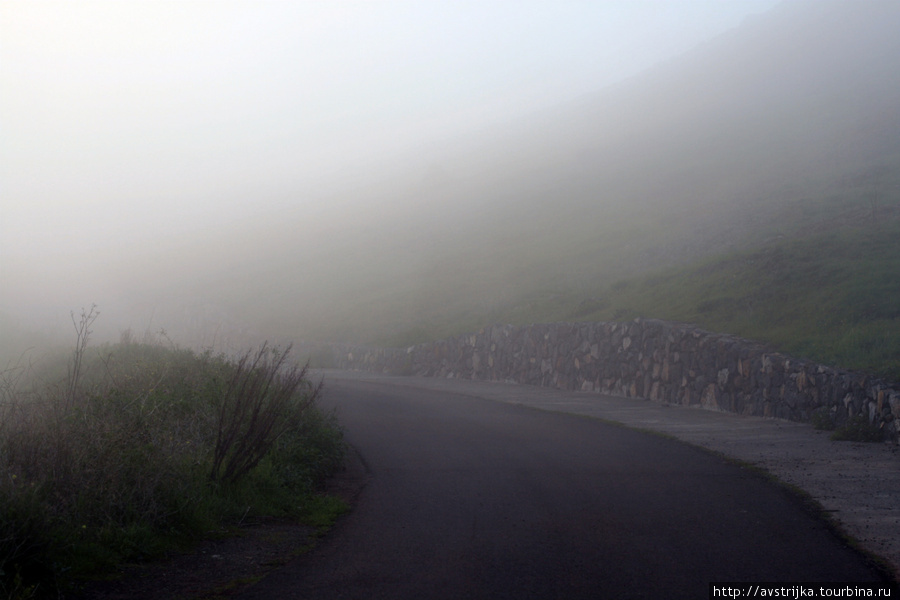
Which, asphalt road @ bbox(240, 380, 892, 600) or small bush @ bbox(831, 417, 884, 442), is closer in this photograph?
asphalt road @ bbox(240, 380, 892, 600)

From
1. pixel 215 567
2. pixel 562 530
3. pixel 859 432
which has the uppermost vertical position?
pixel 859 432

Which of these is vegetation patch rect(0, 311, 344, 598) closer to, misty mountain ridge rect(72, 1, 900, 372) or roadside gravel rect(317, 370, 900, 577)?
roadside gravel rect(317, 370, 900, 577)

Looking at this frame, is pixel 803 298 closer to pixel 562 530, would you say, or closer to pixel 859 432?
pixel 859 432

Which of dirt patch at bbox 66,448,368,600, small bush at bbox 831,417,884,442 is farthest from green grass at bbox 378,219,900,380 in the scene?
dirt patch at bbox 66,448,368,600

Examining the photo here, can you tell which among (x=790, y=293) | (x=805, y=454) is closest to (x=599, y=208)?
(x=790, y=293)

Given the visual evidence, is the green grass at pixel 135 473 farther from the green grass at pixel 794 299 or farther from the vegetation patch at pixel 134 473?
the green grass at pixel 794 299

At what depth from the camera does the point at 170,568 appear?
623 cm

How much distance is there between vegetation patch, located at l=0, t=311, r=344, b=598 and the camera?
5555 millimetres

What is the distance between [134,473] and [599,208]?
58.2 m

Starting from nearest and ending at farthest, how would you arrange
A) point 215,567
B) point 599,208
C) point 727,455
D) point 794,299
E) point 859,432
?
point 215,567
point 727,455
point 859,432
point 794,299
point 599,208

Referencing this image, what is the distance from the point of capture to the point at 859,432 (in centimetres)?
1290

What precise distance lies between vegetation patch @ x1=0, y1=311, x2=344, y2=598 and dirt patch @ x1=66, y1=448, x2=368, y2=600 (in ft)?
0.61

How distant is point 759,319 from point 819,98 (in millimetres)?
75512

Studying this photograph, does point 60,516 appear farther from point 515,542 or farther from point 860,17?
point 860,17
